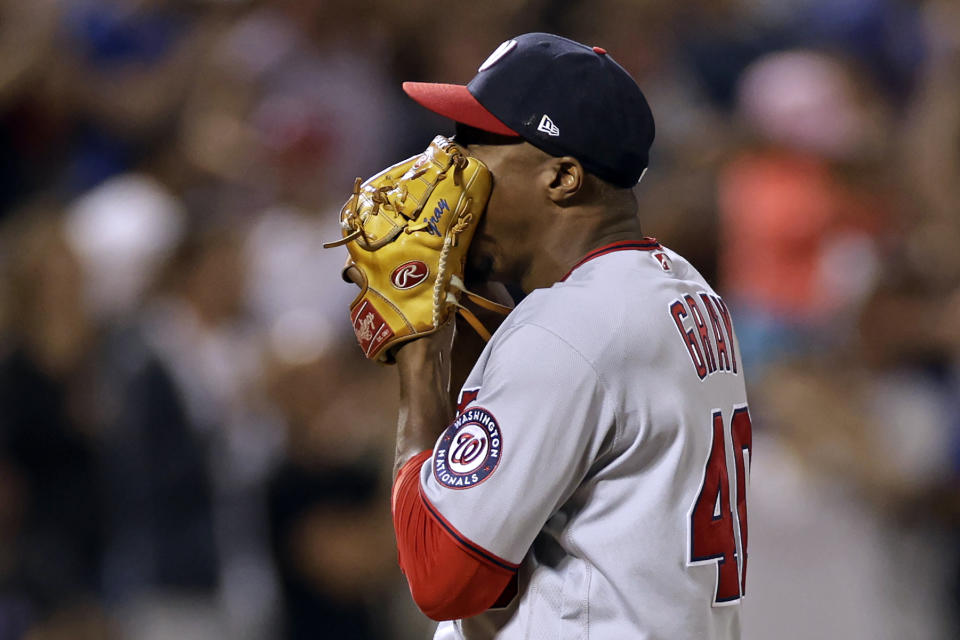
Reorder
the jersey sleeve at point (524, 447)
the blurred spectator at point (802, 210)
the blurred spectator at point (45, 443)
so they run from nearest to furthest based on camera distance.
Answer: the jersey sleeve at point (524, 447) → the blurred spectator at point (45, 443) → the blurred spectator at point (802, 210)

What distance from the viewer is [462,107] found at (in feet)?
7.25

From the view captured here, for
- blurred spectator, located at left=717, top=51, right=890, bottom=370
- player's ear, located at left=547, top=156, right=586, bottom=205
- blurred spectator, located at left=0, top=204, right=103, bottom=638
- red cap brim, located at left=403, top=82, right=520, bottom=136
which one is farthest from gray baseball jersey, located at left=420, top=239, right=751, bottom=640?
blurred spectator, located at left=0, top=204, right=103, bottom=638

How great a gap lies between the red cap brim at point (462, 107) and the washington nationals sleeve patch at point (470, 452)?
0.47 meters

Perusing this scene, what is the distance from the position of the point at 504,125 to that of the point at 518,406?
0.48 m

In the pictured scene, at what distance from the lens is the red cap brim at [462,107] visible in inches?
85.8

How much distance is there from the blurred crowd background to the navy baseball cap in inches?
81.8

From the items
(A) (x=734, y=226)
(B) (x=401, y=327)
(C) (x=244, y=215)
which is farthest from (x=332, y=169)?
(B) (x=401, y=327)

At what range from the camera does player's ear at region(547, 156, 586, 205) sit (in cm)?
217

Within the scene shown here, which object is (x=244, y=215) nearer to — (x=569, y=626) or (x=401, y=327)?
(x=401, y=327)

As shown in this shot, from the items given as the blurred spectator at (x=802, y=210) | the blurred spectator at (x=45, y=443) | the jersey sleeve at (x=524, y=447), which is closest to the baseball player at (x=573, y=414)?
the jersey sleeve at (x=524, y=447)

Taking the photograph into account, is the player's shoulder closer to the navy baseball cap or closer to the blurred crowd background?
the navy baseball cap

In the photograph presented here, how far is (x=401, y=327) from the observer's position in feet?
7.48

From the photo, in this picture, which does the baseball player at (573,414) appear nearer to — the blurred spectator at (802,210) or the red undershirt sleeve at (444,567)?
the red undershirt sleeve at (444,567)

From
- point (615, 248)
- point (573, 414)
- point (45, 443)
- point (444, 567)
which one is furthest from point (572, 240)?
point (45, 443)
